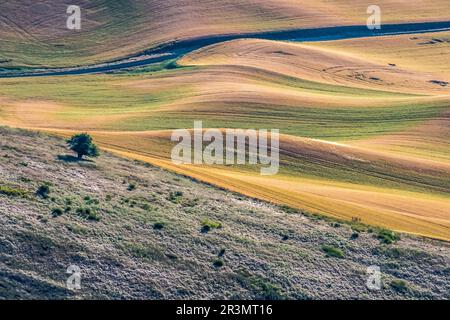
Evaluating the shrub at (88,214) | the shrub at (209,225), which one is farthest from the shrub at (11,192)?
the shrub at (209,225)

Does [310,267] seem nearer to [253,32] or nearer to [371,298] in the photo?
[371,298]

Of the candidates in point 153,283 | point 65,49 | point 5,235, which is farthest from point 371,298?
point 65,49

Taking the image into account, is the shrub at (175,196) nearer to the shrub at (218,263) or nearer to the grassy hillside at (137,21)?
the shrub at (218,263)

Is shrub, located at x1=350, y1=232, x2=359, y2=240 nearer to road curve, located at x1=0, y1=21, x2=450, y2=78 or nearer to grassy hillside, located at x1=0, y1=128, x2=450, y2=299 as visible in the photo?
grassy hillside, located at x1=0, y1=128, x2=450, y2=299

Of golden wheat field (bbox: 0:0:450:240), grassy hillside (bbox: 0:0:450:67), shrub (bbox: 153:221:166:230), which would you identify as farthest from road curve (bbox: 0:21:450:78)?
shrub (bbox: 153:221:166:230)

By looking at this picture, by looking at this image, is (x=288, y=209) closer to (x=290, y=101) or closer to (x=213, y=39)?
(x=290, y=101)

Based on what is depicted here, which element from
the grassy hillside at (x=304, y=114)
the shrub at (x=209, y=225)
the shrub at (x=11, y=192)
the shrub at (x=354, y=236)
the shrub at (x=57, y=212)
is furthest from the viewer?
the grassy hillside at (x=304, y=114)
